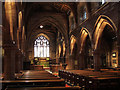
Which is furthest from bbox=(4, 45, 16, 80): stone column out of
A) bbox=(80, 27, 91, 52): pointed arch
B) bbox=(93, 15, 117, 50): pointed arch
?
bbox=(80, 27, 91, 52): pointed arch

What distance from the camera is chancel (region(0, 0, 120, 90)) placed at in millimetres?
8016

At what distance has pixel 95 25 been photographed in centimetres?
1716

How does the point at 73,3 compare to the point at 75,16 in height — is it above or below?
above

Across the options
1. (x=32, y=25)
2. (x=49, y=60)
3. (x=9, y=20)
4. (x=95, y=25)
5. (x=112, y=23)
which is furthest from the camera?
(x=49, y=60)

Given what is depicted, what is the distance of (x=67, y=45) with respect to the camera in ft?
95.6

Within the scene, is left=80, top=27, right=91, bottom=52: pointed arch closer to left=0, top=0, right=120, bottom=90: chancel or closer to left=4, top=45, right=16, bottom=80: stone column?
left=0, top=0, right=120, bottom=90: chancel

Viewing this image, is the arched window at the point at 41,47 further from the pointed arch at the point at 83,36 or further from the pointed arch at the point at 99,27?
the pointed arch at the point at 99,27

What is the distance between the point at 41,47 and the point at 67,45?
15.7 meters

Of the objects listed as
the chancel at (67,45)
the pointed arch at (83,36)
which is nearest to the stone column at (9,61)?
the chancel at (67,45)

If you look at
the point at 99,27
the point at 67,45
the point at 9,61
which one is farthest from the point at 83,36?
the point at 9,61

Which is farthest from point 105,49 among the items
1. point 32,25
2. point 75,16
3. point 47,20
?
point 32,25

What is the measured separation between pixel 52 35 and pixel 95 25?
2712 centimetres

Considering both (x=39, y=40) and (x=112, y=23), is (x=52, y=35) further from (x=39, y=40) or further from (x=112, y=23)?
(x=112, y=23)

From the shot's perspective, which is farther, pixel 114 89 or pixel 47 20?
pixel 47 20
